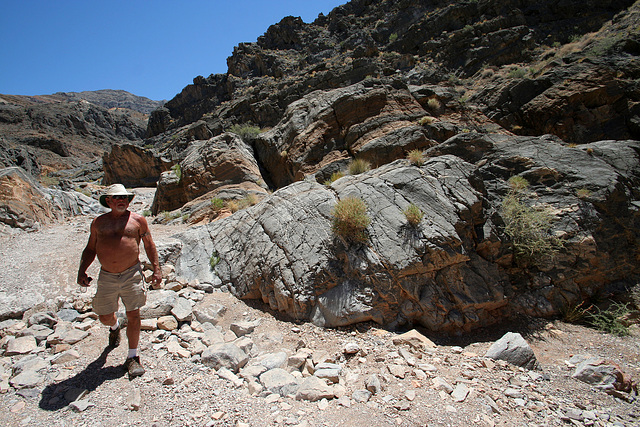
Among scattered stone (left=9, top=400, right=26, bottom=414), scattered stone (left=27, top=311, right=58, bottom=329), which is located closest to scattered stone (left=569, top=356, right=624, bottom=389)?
scattered stone (left=9, top=400, right=26, bottom=414)

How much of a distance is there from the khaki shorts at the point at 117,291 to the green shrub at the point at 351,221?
3.44 metres

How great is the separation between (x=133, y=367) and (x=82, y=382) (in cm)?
49

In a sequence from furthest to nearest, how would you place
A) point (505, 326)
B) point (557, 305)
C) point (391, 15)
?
point (391, 15) < point (557, 305) < point (505, 326)

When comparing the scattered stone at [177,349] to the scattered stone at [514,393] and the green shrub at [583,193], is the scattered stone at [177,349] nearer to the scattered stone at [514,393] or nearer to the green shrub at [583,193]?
the scattered stone at [514,393]

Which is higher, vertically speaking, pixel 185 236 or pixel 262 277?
pixel 185 236

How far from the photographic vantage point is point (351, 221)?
573cm

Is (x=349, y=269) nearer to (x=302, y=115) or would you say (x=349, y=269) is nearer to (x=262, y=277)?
(x=262, y=277)

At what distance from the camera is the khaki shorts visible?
3639mm

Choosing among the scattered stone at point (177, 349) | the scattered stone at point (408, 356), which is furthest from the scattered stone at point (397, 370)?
the scattered stone at point (177, 349)

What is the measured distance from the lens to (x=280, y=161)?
13.9 metres

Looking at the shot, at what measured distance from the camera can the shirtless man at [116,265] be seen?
3.62m

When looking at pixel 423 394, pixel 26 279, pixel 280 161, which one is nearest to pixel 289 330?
pixel 423 394

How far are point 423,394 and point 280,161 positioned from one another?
11899mm

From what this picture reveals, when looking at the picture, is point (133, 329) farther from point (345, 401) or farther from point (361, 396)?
point (361, 396)
